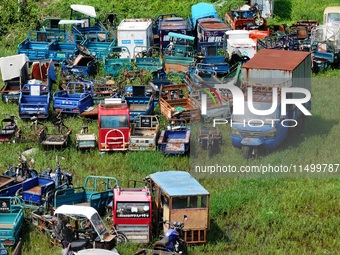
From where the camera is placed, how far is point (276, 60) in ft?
72.9

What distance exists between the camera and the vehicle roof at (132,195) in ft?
48.7

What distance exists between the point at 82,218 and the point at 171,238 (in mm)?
3060

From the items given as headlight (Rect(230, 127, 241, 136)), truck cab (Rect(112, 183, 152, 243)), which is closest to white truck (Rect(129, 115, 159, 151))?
headlight (Rect(230, 127, 241, 136))

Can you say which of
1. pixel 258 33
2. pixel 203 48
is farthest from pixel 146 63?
pixel 258 33

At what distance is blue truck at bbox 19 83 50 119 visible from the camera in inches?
893

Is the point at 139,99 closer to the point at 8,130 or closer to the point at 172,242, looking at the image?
the point at 8,130

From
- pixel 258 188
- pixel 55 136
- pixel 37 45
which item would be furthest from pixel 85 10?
pixel 258 188

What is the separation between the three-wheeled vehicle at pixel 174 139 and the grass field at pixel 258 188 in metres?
0.26

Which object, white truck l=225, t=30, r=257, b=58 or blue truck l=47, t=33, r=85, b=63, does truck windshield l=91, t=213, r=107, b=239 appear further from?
white truck l=225, t=30, r=257, b=58

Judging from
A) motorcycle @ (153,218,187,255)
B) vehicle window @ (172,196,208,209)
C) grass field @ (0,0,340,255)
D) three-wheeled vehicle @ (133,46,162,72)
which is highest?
three-wheeled vehicle @ (133,46,162,72)

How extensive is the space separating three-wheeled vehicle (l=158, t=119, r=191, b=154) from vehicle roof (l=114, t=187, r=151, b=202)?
4.30 m

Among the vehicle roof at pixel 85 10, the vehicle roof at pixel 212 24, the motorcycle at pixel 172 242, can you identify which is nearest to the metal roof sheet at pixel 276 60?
the vehicle roof at pixel 212 24

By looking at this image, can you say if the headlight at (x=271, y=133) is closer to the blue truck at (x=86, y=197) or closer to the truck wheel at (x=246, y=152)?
the truck wheel at (x=246, y=152)

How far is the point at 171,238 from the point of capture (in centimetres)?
1355
